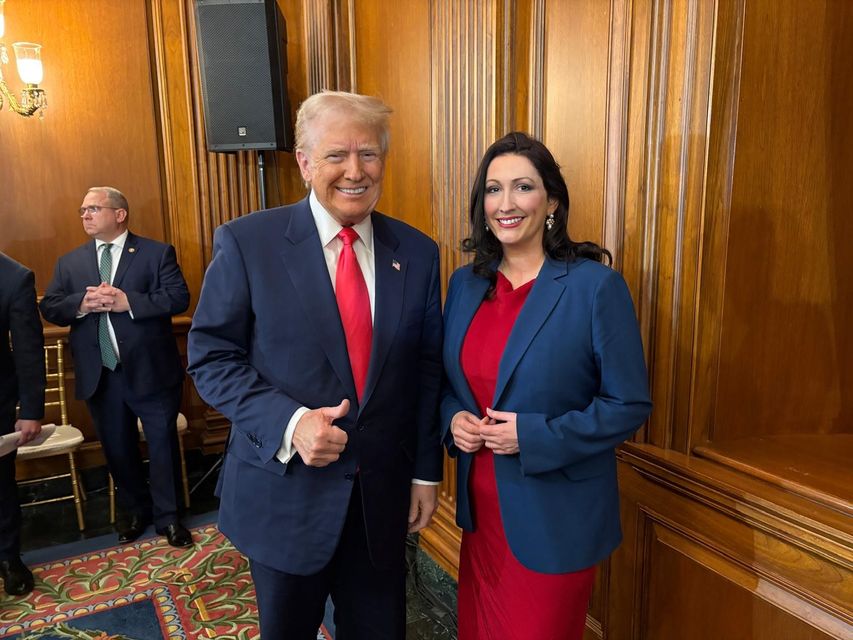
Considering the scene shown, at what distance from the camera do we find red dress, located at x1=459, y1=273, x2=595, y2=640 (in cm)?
150

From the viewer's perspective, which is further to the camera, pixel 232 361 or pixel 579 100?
pixel 579 100

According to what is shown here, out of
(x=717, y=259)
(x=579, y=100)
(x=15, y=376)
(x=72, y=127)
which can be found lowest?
(x=15, y=376)

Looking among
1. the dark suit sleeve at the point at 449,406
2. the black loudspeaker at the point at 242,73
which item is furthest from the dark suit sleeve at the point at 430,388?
the black loudspeaker at the point at 242,73

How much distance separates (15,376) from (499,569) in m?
2.25

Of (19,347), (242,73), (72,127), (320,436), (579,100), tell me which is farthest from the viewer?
(72,127)

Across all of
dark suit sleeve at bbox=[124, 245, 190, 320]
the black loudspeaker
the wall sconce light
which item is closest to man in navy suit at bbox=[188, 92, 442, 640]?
dark suit sleeve at bbox=[124, 245, 190, 320]

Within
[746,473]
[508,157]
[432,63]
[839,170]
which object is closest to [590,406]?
[746,473]

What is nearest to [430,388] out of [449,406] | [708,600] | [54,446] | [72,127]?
[449,406]

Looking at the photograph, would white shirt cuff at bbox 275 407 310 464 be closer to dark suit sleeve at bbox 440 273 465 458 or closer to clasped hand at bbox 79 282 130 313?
dark suit sleeve at bbox 440 273 465 458

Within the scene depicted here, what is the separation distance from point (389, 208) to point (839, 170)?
2.01m

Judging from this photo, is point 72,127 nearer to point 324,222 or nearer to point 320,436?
point 324,222

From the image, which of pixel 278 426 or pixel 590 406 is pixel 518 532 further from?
pixel 278 426

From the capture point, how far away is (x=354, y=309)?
1.48 meters

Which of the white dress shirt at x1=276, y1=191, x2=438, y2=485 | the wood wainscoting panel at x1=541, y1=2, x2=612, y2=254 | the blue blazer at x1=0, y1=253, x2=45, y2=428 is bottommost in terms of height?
the blue blazer at x1=0, y1=253, x2=45, y2=428
